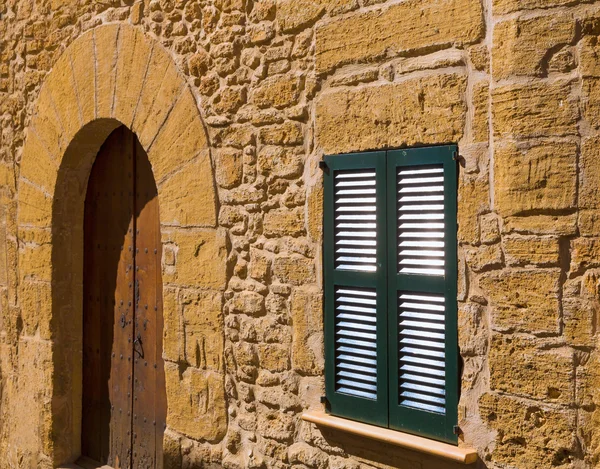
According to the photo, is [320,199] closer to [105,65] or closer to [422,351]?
[422,351]

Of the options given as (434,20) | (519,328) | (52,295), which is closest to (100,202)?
(52,295)

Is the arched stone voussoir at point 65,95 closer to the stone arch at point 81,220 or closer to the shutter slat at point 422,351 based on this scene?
the stone arch at point 81,220

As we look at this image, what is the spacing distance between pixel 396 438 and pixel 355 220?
98cm

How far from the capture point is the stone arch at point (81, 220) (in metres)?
4.07

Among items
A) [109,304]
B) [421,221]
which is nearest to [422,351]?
[421,221]

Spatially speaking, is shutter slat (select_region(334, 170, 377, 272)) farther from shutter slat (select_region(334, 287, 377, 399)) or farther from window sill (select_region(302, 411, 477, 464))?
window sill (select_region(302, 411, 477, 464))

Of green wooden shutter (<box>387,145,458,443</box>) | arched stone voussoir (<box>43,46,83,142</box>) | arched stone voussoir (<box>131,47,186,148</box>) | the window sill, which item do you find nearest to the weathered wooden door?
arched stone voussoir (<box>43,46,83,142</box>)

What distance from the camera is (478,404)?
3023mm

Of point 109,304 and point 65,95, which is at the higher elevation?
point 65,95

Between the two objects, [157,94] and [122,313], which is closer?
[157,94]

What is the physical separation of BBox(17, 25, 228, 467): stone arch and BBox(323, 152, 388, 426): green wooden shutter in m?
0.73

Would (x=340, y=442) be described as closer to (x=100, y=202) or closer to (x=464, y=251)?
(x=464, y=251)

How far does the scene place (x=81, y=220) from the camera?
5.27 meters

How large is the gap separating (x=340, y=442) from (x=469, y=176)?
1.38 metres
